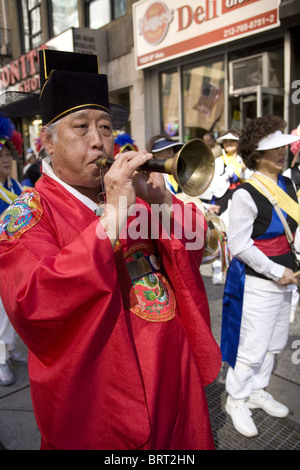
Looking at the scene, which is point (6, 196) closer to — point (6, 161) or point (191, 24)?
point (6, 161)

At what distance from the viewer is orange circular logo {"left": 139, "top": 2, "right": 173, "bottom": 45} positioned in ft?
27.9

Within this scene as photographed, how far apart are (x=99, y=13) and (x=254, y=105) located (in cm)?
644

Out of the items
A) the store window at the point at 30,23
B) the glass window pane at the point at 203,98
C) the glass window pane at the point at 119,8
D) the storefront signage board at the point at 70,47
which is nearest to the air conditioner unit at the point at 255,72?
the glass window pane at the point at 203,98

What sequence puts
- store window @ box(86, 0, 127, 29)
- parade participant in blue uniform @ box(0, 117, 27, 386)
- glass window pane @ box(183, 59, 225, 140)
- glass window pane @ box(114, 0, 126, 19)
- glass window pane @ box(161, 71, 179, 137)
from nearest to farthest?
parade participant in blue uniform @ box(0, 117, 27, 386), glass window pane @ box(183, 59, 225, 140), glass window pane @ box(161, 71, 179, 137), glass window pane @ box(114, 0, 126, 19), store window @ box(86, 0, 127, 29)

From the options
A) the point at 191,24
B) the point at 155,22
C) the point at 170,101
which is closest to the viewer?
the point at 191,24

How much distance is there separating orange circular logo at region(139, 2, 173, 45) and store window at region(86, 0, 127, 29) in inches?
70.1

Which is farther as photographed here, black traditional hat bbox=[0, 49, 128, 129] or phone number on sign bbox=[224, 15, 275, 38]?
phone number on sign bbox=[224, 15, 275, 38]

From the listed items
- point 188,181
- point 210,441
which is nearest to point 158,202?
point 188,181

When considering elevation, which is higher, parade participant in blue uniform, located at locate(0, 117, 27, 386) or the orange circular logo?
the orange circular logo

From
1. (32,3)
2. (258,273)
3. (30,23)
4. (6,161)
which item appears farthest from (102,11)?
(258,273)

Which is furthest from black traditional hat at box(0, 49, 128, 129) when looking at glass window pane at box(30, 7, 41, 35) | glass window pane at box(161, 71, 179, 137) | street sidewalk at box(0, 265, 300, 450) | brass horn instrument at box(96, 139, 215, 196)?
glass window pane at box(30, 7, 41, 35)

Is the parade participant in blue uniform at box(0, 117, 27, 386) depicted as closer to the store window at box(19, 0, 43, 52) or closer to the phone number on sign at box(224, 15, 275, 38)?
the phone number on sign at box(224, 15, 275, 38)

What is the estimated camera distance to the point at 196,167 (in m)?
1.42
